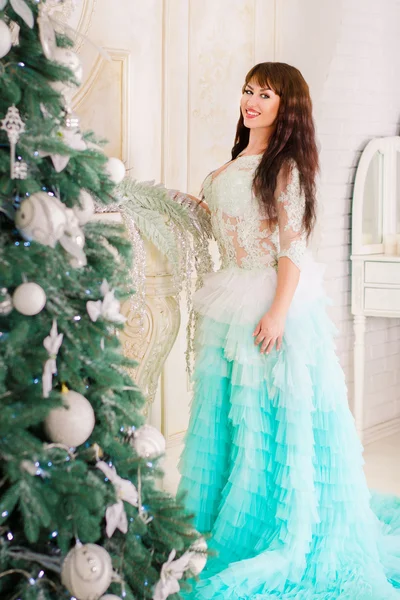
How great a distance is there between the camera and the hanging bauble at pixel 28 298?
135 cm

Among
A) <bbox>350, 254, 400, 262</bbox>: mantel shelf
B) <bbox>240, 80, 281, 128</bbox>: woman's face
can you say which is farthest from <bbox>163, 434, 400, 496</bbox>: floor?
<bbox>240, 80, 281, 128</bbox>: woman's face

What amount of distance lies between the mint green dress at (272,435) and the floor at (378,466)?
0.79 meters

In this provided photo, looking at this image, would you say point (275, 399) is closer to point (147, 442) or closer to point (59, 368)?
point (147, 442)

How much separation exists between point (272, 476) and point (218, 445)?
7.6 inches

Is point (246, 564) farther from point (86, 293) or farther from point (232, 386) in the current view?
point (86, 293)

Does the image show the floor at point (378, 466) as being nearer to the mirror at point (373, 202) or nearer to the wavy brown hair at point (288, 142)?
the mirror at point (373, 202)

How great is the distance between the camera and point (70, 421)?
1394 millimetres

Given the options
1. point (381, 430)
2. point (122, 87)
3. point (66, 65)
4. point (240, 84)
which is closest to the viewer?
point (66, 65)

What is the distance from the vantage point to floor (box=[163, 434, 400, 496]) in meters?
3.37

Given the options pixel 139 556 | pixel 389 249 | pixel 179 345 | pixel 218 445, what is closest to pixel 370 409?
pixel 389 249

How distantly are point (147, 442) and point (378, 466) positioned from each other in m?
2.37

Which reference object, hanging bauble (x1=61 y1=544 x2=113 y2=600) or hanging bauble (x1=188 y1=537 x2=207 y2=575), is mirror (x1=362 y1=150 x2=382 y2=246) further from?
hanging bauble (x1=61 y1=544 x2=113 y2=600)

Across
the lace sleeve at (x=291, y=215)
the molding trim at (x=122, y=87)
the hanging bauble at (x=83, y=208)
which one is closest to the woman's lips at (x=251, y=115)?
the lace sleeve at (x=291, y=215)

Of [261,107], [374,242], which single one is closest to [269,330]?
[261,107]
